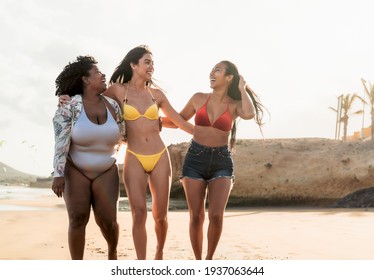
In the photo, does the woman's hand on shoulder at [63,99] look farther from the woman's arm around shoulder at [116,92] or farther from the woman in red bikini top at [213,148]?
the woman in red bikini top at [213,148]

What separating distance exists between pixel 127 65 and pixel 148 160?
1.16m

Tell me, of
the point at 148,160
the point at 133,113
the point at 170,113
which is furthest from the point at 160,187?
the point at 170,113

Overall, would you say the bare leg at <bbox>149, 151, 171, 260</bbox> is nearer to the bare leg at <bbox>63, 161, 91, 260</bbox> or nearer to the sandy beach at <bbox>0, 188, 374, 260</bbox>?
the bare leg at <bbox>63, 161, 91, 260</bbox>

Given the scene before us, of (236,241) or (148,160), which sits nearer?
(148,160)

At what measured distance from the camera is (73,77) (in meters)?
5.50

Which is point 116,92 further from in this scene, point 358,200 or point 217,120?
point 358,200

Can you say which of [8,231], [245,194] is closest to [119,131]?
[8,231]

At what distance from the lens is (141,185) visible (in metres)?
5.57

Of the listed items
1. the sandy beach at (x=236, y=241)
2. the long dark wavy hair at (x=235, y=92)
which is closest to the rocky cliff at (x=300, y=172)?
the sandy beach at (x=236, y=241)

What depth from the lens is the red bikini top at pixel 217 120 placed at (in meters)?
6.14

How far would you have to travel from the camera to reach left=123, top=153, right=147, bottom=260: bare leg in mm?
5430

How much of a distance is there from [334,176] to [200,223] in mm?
17027

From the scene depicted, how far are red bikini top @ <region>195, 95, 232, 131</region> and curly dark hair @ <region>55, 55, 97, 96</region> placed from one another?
1.38 m

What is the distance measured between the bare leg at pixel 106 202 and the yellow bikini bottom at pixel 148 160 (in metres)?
0.46
